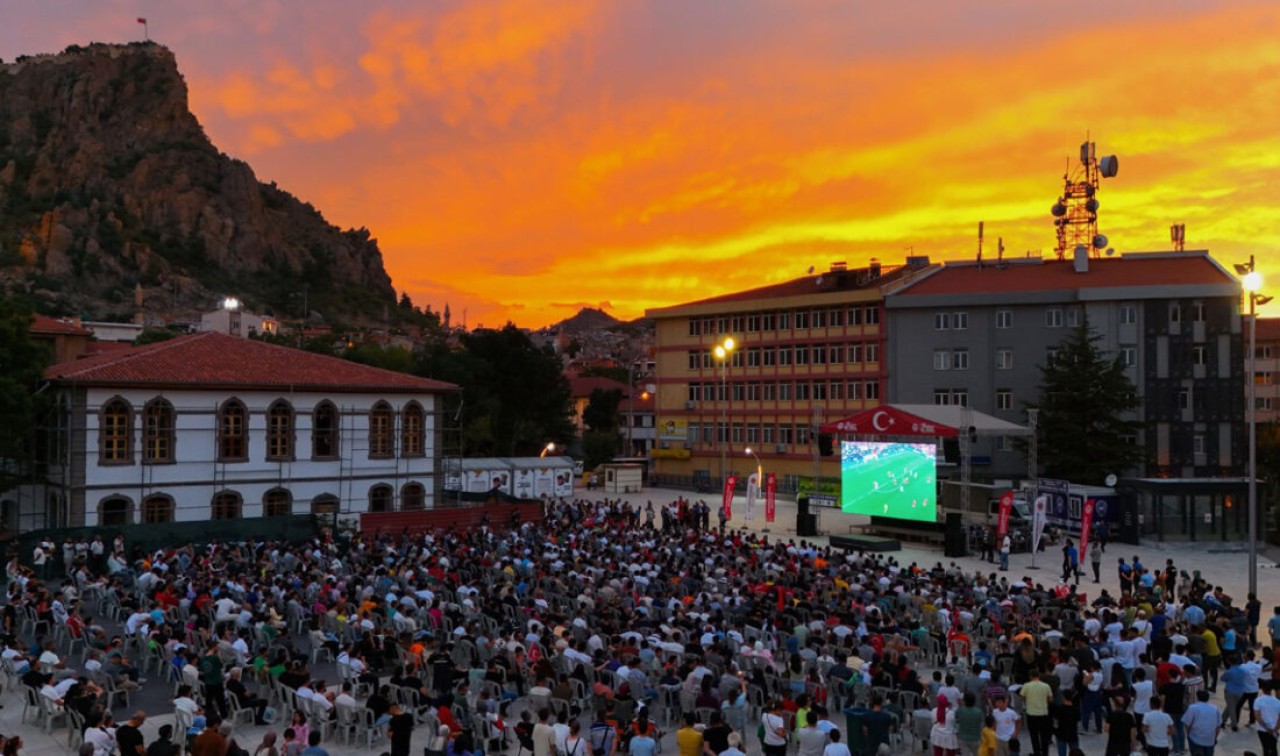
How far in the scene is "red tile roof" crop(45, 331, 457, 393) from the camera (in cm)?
3796

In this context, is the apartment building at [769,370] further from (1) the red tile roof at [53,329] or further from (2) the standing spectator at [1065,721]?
(2) the standing spectator at [1065,721]

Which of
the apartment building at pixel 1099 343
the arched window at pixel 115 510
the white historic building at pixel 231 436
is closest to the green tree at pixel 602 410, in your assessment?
the apartment building at pixel 1099 343

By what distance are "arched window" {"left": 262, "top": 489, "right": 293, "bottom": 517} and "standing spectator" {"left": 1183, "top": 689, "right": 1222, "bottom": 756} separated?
36.2 metres

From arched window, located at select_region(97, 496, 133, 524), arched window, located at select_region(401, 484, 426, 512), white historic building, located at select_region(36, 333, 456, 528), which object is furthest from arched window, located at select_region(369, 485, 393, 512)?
arched window, located at select_region(97, 496, 133, 524)

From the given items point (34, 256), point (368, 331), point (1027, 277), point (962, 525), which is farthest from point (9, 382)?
point (368, 331)

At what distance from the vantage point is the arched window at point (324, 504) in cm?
4272

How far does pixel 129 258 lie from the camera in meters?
157

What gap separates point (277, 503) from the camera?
41.7 metres

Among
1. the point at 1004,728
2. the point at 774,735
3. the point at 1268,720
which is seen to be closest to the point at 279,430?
the point at 774,735

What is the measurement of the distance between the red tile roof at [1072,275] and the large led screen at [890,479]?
971 inches

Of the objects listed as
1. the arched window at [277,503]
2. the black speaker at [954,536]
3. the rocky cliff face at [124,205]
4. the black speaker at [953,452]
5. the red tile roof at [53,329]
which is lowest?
the black speaker at [954,536]

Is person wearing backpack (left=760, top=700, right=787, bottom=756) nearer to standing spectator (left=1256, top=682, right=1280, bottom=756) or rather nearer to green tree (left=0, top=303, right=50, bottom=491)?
standing spectator (left=1256, top=682, right=1280, bottom=756)

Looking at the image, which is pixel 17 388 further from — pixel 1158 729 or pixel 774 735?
pixel 1158 729

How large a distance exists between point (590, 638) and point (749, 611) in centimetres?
420
